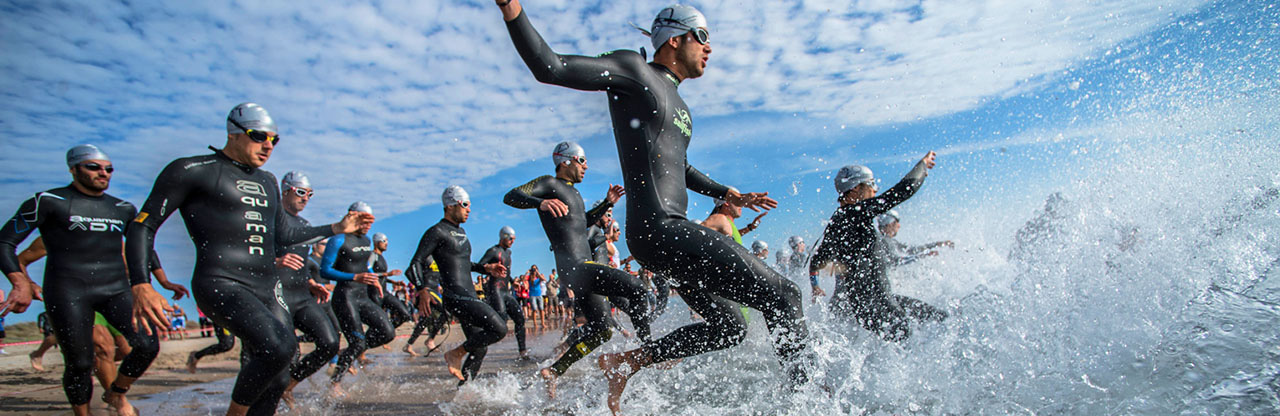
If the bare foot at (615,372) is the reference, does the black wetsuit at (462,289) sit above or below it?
above

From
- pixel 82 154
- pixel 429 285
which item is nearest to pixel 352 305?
pixel 429 285

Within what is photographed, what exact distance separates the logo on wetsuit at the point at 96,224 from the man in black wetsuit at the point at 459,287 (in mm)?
2305

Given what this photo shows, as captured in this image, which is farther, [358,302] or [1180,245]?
[358,302]

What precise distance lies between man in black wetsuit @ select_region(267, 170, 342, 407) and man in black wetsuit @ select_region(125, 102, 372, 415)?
0.57m

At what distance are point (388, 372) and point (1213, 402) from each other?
7528mm

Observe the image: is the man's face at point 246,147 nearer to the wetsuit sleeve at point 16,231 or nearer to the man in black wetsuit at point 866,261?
the wetsuit sleeve at point 16,231

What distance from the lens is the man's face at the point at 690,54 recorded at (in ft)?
10.6

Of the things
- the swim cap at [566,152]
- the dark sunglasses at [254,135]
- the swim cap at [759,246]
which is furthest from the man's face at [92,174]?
the swim cap at [759,246]

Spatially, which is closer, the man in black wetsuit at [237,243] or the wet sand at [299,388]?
the man in black wetsuit at [237,243]

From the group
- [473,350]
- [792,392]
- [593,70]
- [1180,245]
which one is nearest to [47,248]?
[473,350]

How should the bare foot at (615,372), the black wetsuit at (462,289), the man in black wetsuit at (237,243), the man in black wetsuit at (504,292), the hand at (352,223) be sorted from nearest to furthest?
the man in black wetsuit at (237,243), the bare foot at (615,372), the hand at (352,223), the black wetsuit at (462,289), the man in black wetsuit at (504,292)

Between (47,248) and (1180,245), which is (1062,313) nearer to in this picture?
(1180,245)

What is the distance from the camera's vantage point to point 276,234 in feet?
14.3

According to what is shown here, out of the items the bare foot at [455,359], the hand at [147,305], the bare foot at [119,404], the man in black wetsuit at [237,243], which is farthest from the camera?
the bare foot at [455,359]
